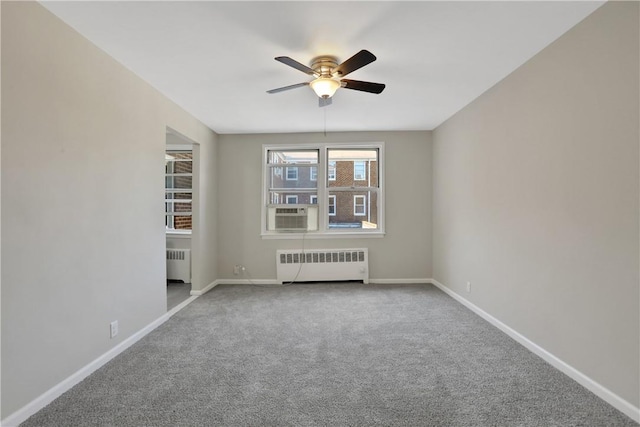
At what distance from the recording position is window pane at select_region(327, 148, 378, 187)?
15.4ft

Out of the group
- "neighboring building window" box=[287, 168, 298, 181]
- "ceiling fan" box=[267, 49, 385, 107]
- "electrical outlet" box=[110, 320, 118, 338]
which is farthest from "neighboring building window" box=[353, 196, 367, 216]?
"electrical outlet" box=[110, 320, 118, 338]

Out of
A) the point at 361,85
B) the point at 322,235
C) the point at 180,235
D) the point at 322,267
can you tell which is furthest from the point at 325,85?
the point at 180,235

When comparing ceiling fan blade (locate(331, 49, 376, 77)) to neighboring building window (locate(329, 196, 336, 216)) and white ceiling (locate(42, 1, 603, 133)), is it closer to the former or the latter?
white ceiling (locate(42, 1, 603, 133))

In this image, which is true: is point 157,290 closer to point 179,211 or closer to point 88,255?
point 88,255

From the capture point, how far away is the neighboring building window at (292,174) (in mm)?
4730

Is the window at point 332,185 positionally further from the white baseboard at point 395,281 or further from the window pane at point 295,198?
the white baseboard at point 395,281

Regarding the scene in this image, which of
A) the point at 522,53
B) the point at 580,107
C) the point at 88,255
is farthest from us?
the point at 522,53

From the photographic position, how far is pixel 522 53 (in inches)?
89.6

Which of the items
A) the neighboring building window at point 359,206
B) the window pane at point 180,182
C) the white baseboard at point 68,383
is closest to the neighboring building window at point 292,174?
the neighboring building window at point 359,206

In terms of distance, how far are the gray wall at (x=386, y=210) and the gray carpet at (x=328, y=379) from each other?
1457 millimetres

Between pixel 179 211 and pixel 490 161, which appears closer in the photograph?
pixel 490 161

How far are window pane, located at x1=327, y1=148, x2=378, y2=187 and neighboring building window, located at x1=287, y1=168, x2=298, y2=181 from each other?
1.73 ft

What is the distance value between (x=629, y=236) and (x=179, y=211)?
5176mm

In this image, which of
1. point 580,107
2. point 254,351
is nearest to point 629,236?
point 580,107
